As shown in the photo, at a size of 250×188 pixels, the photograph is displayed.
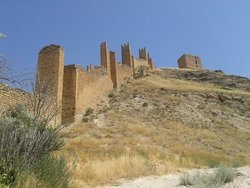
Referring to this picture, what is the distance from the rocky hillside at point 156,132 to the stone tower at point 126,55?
430 centimetres

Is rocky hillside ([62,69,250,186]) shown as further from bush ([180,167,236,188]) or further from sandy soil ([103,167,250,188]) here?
bush ([180,167,236,188])

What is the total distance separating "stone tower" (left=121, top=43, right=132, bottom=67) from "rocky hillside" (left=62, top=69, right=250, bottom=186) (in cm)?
430

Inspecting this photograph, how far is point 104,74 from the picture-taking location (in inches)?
1054

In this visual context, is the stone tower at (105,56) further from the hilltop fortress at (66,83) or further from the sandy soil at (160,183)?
the sandy soil at (160,183)

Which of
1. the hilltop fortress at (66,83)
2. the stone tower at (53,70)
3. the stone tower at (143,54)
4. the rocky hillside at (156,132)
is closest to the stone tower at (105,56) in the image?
the rocky hillside at (156,132)

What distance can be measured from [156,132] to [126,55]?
20756 mm

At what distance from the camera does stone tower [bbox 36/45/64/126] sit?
18234mm

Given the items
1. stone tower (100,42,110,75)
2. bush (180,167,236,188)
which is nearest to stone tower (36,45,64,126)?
bush (180,167,236,188)

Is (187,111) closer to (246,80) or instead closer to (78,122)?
(78,122)

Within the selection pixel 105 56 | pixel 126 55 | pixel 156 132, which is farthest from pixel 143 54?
pixel 156 132

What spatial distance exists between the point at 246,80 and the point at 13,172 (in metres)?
38.1

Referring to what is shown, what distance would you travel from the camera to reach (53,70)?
18891 mm

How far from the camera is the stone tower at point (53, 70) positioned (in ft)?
59.8

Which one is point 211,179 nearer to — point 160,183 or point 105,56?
point 160,183
